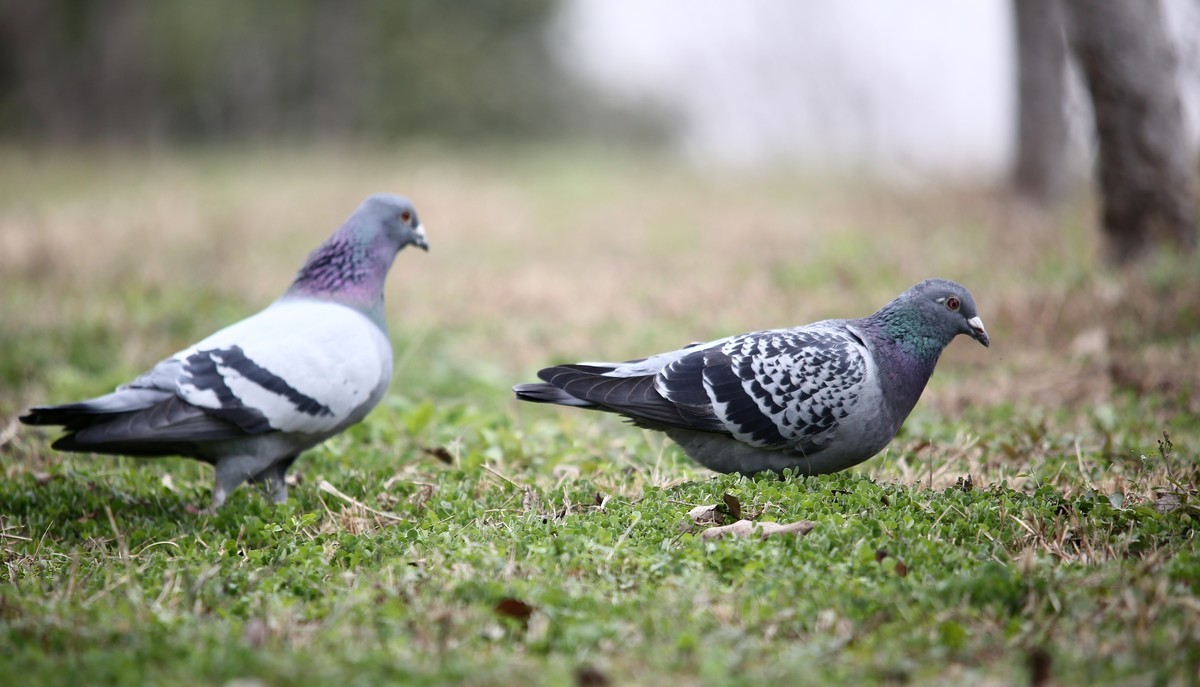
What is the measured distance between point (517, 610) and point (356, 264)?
237cm

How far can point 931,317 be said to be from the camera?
4.08m

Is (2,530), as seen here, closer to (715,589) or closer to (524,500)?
(524,500)

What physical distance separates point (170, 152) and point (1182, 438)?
18039 mm

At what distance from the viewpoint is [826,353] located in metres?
3.89

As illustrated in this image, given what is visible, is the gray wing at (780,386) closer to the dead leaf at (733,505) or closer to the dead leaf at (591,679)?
the dead leaf at (733,505)

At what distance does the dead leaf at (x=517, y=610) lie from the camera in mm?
2885

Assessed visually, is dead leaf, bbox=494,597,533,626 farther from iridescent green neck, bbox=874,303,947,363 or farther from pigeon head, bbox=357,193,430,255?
pigeon head, bbox=357,193,430,255

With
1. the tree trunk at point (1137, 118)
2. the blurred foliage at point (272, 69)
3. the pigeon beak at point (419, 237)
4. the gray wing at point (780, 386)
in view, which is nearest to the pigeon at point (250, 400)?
the pigeon beak at point (419, 237)

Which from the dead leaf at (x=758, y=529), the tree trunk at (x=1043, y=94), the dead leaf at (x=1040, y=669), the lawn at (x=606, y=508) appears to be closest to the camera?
the dead leaf at (x=1040, y=669)

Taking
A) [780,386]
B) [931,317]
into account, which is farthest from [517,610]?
[931,317]

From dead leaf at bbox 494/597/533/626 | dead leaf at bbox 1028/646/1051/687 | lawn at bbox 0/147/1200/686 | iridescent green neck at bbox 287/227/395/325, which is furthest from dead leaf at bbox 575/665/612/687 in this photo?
iridescent green neck at bbox 287/227/395/325

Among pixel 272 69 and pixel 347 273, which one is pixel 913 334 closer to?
pixel 347 273

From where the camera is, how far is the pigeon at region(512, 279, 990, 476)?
3816 mm

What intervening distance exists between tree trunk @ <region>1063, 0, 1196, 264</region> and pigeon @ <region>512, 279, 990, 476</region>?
4.57 meters
